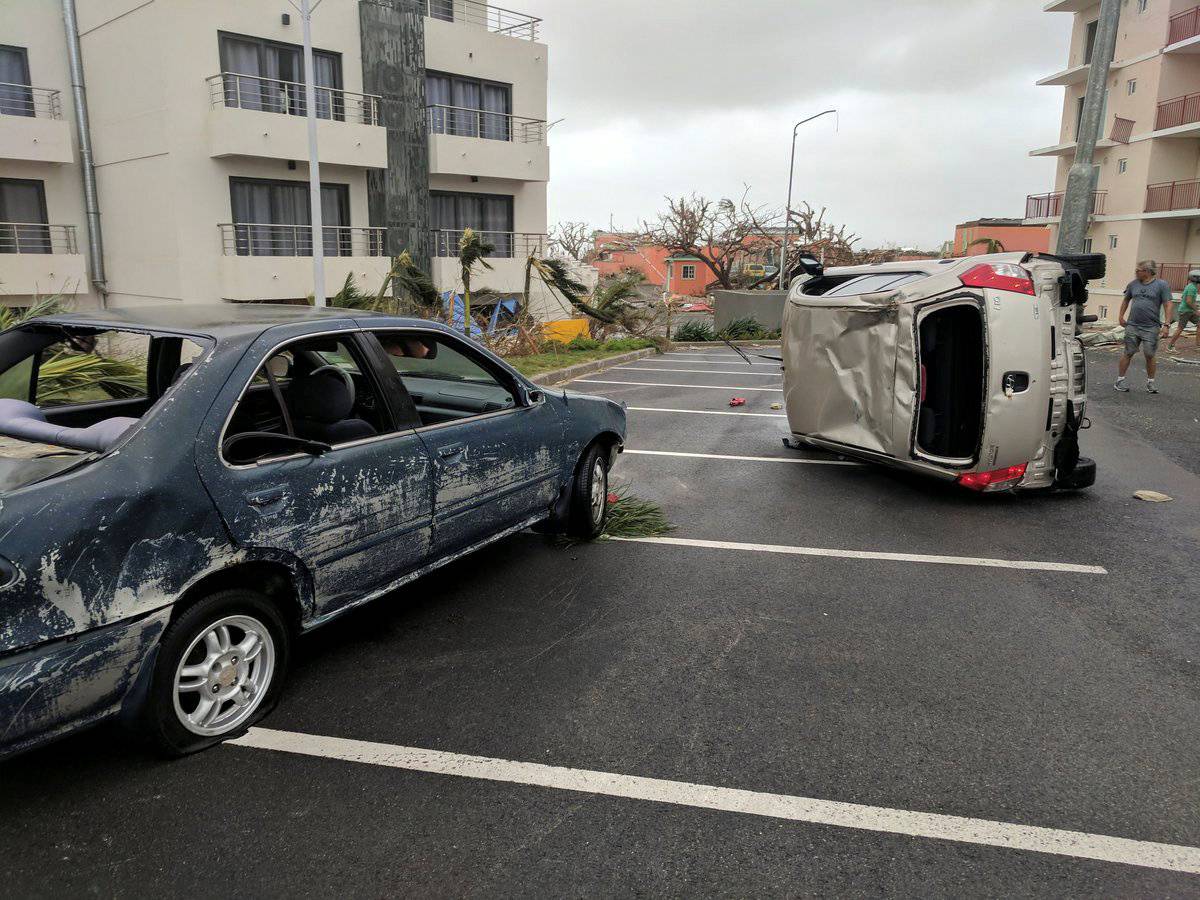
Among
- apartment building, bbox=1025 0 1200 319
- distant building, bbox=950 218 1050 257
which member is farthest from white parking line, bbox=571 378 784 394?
distant building, bbox=950 218 1050 257

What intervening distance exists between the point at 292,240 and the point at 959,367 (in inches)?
743

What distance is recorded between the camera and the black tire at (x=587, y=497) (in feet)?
18.5

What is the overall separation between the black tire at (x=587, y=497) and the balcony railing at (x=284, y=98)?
628 inches

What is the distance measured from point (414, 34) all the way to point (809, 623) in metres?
23.2

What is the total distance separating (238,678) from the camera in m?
3.38

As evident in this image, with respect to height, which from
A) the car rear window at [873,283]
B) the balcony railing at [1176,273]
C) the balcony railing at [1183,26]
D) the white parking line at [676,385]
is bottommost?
the white parking line at [676,385]

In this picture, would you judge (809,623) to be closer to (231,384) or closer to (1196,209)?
(231,384)

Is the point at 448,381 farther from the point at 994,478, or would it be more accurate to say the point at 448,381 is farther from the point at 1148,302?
the point at 1148,302

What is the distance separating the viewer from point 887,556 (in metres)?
5.80

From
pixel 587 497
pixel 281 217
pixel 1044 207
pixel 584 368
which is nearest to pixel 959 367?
pixel 587 497

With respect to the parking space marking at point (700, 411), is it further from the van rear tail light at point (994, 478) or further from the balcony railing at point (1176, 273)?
the balcony railing at point (1176, 273)

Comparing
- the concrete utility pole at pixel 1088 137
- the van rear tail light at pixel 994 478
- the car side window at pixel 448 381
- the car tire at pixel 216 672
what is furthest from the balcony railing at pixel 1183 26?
the car tire at pixel 216 672

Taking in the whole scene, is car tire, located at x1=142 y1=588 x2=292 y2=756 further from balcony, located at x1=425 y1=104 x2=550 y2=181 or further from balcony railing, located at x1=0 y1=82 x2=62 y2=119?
balcony, located at x1=425 y1=104 x2=550 y2=181

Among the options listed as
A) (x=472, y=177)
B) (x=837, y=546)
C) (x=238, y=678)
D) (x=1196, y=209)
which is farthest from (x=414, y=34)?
(x=1196, y=209)
